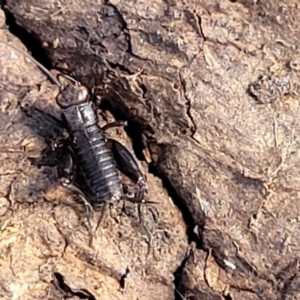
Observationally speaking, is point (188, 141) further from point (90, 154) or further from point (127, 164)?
point (90, 154)

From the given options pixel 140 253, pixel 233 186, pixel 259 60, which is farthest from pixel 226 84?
pixel 140 253

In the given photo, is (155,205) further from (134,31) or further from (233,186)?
(134,31)

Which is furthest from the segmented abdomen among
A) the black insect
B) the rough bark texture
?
the rough bark texture

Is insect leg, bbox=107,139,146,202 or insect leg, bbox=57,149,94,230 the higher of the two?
insect leg, bbox=107,139,146,202

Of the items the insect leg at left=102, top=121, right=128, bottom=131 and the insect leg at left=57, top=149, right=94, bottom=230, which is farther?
the insect leg at left=102, top=121, right=128, bottom=131

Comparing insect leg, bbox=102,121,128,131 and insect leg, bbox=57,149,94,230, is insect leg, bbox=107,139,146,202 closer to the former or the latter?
insect leg, bbox=102,121,128,131

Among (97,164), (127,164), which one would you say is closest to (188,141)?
(127,164)
